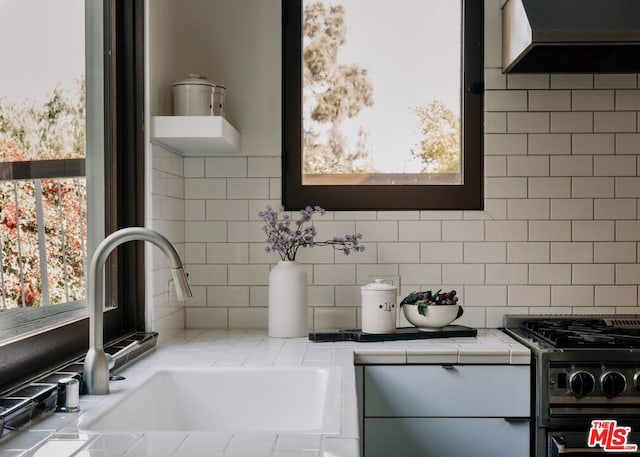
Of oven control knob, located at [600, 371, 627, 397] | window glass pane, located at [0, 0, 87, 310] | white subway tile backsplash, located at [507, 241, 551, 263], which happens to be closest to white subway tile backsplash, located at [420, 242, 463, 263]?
white subway tile backsplash, located at [507, 241, 551, 263]

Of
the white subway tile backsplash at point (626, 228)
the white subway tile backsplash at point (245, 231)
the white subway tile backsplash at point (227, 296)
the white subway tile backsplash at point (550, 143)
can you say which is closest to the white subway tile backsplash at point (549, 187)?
the white subway tile backsplash at point (550, 143)

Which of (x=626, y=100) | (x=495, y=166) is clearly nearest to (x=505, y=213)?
(x=495, y=166)

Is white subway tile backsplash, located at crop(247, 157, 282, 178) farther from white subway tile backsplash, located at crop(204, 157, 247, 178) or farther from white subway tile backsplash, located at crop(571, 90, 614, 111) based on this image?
white subway tile backsplash, located at crop(571, 90, 614, 111)

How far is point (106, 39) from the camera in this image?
220 cm

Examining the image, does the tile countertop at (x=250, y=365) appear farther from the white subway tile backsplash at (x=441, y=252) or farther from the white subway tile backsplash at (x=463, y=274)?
the white subway tile backsplash at (x=441, y=252)

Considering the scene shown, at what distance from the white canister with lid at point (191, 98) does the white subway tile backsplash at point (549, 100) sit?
1.31 metres

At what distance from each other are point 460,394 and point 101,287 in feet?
4.06

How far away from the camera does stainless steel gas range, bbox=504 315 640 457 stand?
209 cm

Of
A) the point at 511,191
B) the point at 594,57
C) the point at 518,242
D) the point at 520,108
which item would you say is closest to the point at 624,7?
the point at 594,57

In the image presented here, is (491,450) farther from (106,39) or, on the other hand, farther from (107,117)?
(106,39)

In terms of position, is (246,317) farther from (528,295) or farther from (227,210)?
(528,295)

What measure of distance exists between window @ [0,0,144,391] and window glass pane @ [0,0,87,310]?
3 centimetres

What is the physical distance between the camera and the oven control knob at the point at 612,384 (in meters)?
2.10

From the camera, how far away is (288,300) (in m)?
2.49
